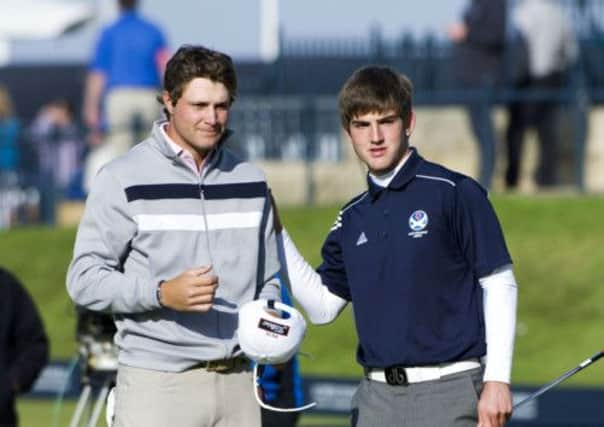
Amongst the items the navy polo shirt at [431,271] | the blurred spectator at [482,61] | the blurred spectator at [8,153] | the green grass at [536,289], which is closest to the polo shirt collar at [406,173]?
the navy polo shirt at [431,271]

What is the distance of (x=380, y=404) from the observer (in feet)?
20.5

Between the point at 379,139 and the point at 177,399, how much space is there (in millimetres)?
1059

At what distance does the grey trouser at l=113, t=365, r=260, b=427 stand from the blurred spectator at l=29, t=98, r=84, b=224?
12.4m

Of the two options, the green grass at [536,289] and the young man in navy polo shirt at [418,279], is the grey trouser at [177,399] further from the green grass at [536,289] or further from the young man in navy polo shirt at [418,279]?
the green grass at [536,289]

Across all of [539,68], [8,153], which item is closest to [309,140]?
[539,68]

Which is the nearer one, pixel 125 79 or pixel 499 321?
pixel 499 321

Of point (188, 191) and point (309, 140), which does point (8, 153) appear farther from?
point (188, 191)

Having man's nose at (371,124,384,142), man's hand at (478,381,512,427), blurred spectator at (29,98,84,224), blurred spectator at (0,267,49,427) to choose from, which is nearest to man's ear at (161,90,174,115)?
man's nose at (371,124,384,142)

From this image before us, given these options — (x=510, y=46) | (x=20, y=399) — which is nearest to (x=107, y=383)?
(x=20, y=399)

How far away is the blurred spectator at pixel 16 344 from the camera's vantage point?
9.62 metres

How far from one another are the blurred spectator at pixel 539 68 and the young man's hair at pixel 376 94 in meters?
10.5

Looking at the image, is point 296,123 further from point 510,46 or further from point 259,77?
point 510,46

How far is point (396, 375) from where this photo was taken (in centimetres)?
622

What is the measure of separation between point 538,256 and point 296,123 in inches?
131
